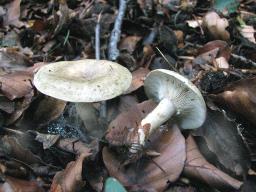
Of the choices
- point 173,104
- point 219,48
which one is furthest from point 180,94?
point 219,48

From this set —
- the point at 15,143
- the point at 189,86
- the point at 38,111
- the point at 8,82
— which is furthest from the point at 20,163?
the point at 189,86

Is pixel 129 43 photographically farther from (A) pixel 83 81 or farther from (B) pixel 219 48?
(A) pixel 83 81

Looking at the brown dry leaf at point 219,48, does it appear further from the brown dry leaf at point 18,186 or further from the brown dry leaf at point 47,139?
the brown dry leaf at point 18,186

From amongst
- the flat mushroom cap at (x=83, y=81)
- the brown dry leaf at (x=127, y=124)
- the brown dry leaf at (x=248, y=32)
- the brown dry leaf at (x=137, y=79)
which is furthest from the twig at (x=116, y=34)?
the brown dry leaf at (x=248, y=32)

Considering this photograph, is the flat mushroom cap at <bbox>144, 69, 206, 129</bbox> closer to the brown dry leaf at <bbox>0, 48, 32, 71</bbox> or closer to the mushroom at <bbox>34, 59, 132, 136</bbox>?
the mushroom at <bbox>34, 59, 132, 136</bbox>

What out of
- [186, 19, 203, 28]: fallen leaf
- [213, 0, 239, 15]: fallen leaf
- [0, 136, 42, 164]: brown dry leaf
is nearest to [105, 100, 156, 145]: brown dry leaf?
[0, 136, 42, 164]: brown dry leaf

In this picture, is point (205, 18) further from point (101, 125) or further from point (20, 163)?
point (20, 163)
